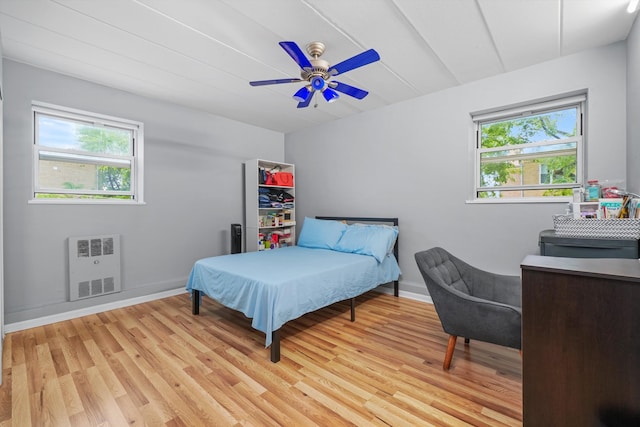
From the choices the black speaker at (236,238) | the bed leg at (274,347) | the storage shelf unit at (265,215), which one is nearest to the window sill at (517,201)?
the bed leg at (274,347)

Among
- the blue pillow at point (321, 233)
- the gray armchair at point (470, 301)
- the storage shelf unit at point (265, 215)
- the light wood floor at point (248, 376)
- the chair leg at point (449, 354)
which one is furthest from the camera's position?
the storage shelf unit at point (265, 215)

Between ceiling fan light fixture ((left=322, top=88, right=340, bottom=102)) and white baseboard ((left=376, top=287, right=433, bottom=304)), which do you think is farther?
white baseboard ((left=376, top=287, right=433, bottom=304))

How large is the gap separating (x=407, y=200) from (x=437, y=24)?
6.63ft

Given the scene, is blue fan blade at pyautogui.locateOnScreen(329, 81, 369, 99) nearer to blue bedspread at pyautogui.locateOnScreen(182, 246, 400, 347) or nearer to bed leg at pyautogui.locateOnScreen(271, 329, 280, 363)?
blue bedspread at pyautogui.locateOnScreen(182, 246, 400, 347)

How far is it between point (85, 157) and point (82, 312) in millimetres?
1732

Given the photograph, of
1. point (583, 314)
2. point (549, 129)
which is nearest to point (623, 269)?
point (583, 314)

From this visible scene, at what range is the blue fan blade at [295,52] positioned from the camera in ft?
6.11

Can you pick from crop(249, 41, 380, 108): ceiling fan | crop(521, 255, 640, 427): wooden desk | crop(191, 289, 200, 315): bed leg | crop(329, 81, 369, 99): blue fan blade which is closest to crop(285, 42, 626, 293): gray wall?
crop(329, 81, 369, 99): blue fan blade

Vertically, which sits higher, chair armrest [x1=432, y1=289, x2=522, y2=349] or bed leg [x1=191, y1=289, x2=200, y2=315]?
chair armrest [x1=432, y1=289, x2=522, y2=349]

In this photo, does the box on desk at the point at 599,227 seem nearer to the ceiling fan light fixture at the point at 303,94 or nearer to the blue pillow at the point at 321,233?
the ceiling fan light fixture at the point at 303,94

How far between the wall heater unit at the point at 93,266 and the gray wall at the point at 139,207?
0.08 meters

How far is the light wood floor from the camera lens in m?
1.64

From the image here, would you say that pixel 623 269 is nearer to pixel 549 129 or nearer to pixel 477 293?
pixel 477 293

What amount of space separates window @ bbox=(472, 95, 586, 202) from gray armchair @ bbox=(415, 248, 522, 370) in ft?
3.75
